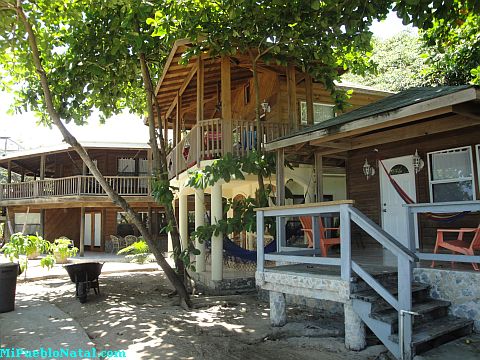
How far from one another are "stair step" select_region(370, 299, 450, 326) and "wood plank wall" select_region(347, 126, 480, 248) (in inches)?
113

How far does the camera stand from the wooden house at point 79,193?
19.5 metres

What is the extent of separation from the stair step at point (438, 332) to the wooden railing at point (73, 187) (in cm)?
1522

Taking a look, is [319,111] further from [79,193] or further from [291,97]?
[79,193]

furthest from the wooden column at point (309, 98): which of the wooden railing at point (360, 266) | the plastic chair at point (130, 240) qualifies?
the plastic chair at point (130, 240)

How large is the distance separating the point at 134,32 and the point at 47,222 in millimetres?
17985

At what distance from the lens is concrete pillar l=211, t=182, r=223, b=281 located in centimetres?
955

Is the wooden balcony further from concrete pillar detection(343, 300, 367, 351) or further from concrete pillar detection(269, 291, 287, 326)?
concrete pillar detection(343, 300, 367, 351)

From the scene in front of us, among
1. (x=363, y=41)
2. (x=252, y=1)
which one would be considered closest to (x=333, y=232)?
(x=363, y=41)

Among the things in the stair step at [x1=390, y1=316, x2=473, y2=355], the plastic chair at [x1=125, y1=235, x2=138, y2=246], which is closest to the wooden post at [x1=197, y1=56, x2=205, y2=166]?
the stair step at [x1=390, y1=316, x2=473, y2=355]

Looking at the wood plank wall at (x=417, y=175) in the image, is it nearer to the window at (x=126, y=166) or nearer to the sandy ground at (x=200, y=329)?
the sandy ground at (x=200, y=329)

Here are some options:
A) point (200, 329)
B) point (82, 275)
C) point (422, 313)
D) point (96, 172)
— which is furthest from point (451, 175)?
point (82, 275)

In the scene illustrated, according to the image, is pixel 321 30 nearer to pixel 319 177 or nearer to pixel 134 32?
pixel 319 177

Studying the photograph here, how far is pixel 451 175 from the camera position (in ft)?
25.8

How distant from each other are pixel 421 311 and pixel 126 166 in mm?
20308
